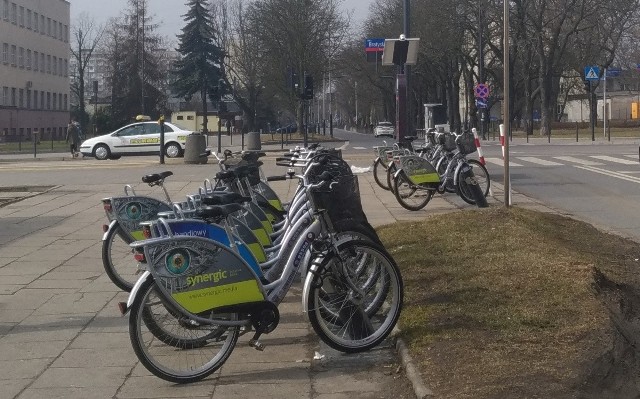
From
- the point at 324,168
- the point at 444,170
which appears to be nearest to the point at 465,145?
the point at 444,170

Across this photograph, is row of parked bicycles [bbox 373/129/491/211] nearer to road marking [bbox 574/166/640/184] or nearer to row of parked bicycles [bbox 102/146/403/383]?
road marking [bbox 574/166/640/184]

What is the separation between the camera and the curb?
5.30 m

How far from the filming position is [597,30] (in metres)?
58.0

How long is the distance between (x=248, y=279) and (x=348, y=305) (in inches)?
30.1

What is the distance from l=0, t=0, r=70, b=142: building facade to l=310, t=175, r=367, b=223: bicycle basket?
66.1 metres

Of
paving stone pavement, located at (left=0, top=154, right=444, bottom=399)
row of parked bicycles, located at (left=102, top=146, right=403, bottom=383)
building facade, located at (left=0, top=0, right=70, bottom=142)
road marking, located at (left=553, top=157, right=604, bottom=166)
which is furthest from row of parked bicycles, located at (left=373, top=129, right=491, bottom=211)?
building facade, located at (left=0, top=0, right=70, bottom=142)

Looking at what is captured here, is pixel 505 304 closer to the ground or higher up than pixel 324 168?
closer to the ground

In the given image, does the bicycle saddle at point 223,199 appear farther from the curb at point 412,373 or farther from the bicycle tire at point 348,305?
the curb at point 412,373

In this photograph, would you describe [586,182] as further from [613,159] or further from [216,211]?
[216,211]

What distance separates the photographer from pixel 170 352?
6184 mm

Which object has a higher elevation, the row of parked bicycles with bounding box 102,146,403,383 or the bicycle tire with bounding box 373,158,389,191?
the bicycle tire with bounding box 373,158,389,191

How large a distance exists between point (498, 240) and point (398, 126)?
441 inches

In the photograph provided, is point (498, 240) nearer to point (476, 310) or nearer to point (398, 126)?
point (476, 310)

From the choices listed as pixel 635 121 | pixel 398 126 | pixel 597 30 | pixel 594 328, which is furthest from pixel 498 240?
pixel 635 121
